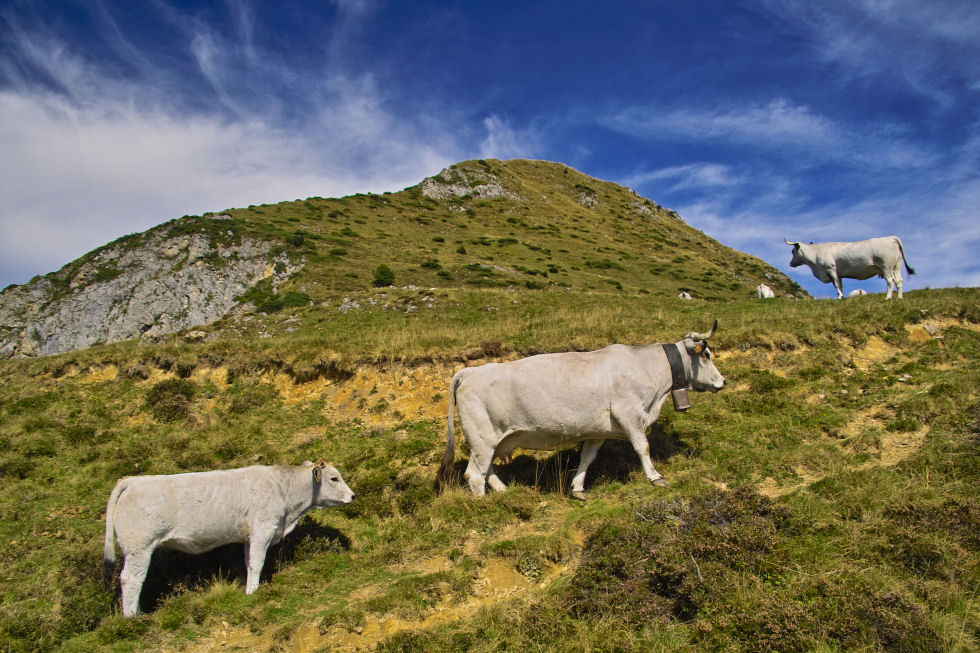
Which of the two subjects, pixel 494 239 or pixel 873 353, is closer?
pixel 873 353

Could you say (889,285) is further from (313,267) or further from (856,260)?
(313,267)

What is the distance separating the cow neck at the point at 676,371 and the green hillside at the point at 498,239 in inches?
1262

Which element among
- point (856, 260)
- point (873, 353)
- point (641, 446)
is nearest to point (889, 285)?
point (856, 260)

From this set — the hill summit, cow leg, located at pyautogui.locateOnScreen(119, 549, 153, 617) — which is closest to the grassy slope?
cow leg, located at pyautogui.locateOnScreen(119, 549, 153, 617)

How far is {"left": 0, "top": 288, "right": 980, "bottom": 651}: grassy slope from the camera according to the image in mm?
5539

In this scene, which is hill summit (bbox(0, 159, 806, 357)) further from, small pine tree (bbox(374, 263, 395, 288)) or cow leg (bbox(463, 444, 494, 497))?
cow leg (bbox(463, 444, 494, 497))

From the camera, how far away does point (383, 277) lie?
1673 inches

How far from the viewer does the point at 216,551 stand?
870cm

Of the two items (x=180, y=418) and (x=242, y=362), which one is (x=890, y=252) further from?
(x=180, y=418)

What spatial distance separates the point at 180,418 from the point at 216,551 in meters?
7.74

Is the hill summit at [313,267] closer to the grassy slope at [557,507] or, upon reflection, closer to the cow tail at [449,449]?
the grassy slope at [557,507]

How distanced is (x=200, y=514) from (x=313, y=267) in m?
41.4

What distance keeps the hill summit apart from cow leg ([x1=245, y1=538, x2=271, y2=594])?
25.2 metres

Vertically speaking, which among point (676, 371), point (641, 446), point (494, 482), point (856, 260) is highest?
point (856, 260)
